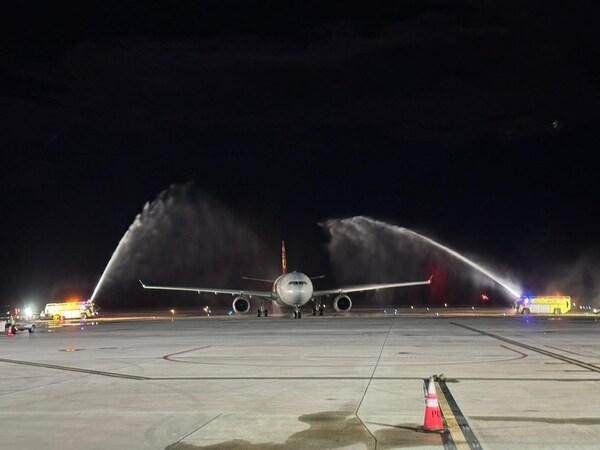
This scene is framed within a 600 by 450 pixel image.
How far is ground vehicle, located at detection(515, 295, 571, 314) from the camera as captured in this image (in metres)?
74.4

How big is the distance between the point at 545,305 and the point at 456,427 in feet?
223

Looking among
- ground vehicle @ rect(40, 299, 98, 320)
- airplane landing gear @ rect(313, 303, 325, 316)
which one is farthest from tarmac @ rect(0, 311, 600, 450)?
ground vehicle @ rect(40, 299, 98, 320)

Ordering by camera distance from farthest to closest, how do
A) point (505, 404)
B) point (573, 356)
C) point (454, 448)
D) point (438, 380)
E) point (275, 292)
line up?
1. point (275, 292)
2. point (573, 356)
3. point (438, 380)
4. point (505, 404)
5. point (454, 448)

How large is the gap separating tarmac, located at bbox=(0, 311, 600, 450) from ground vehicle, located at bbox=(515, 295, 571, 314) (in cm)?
4900

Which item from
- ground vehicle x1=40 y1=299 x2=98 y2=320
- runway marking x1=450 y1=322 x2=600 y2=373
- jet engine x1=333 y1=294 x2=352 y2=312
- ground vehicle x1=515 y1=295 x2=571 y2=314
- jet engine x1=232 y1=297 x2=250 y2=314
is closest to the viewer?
runway marking x1=450 y1=322 x2=600 y2=373

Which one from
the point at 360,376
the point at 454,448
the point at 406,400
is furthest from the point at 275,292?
the point at 454,448

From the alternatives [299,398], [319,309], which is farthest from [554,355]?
[319,309]

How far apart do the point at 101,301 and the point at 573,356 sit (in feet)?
500

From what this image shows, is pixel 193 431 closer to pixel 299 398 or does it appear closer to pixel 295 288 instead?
pixel 299 398

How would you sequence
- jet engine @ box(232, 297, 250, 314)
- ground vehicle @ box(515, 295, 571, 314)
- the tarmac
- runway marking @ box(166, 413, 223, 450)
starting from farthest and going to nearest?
ground vehicle @ box(515, 295, 571, 314)
jet engine @ box(232, 297, 250, 314)
the tarmac
runway marking @ box(166, 413, 223, 450)

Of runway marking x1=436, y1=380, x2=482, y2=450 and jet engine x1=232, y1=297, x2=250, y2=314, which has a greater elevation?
jet engine x1=232, y1=297, x2=250, y2=314

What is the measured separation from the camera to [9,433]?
11.4 metres

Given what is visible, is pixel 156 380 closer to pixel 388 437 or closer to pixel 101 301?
pixel 388 437

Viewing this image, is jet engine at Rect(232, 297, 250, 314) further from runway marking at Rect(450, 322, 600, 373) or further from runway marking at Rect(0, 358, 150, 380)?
runway marking at Rect(0, 358, 150, 380)
